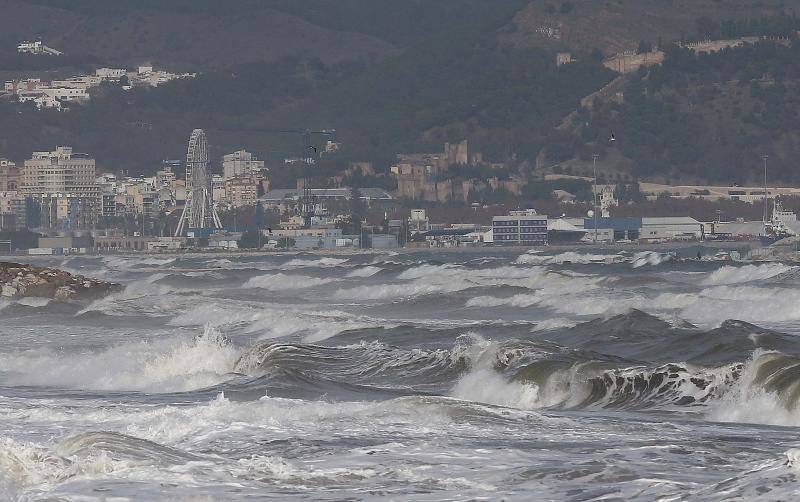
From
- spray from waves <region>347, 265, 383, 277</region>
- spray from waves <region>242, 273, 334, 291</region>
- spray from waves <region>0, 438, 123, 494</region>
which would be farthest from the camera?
spray from waves <region>347, 265, 383, 277</region>

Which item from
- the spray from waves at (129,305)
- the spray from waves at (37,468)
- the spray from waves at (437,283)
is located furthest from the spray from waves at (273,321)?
the spray from waves at (37,468)

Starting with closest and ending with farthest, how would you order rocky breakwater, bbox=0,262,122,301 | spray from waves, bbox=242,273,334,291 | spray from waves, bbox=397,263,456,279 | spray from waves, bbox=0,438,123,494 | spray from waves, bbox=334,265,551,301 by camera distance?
spray from waves, bbox=0,438,123,494 < rocky breakwater, bbox=0,262,122,301 < spray from waves, bbox=334,265,551,301 < spray from waves, bbox=242,273,334,291 < spray from waves, bbox=397,263,456,279

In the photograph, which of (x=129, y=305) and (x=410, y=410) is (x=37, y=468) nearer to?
(x=410, y=410)

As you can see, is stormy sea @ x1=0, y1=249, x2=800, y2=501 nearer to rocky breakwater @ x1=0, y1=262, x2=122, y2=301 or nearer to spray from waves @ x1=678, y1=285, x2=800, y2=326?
spray from waves @ x1=678, y1=285, x2=800, y2=326

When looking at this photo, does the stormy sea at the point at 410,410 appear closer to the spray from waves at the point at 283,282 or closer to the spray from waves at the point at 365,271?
the spray from waves at the point at 283,282

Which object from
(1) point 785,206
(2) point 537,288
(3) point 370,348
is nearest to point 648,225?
(1) point 785,206

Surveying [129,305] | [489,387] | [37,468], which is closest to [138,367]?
[489,387]

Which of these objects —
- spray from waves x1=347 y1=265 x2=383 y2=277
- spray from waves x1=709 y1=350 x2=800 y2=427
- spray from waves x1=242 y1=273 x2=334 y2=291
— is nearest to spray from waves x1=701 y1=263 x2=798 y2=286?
spray from waves x1=242 y1=273 x2=334 y2=291
